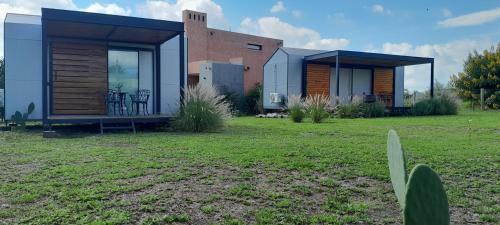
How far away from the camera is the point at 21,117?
9.33m

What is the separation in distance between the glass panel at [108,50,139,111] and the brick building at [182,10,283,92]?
16.7m

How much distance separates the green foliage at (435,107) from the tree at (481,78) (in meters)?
5.81

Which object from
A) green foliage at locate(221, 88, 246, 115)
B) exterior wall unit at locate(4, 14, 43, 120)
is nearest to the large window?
exterior wall unit at locate(4, 14, 43, 120)

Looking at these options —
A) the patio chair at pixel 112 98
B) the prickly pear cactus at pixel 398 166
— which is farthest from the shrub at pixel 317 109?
the prickly pear cactus at pixel 398 166

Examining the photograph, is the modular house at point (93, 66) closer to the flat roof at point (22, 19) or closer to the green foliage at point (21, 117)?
the flat roof at point (22, 19)

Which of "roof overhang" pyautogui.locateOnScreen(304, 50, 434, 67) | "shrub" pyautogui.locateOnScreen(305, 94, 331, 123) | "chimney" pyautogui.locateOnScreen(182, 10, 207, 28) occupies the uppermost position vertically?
"chimney" pyautogui.locateOnScreen(182, 10, 207, 28)

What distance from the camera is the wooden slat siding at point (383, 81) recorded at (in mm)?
20328

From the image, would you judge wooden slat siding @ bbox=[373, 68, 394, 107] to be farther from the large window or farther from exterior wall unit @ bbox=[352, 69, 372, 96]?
the large window

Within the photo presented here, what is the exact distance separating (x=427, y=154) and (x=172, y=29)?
6230 millimetres

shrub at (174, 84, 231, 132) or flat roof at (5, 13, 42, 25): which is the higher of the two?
flat roof at (5, 13, 42, 25)

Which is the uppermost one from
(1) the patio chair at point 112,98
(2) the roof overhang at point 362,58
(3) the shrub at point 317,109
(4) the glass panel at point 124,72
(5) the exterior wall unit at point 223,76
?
(2) the roof overhang at point 362,58

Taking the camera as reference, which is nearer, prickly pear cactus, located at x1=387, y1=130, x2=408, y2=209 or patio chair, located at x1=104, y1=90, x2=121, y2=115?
prickly pear cactus, located at x1=387, y1=130, x2=408, y2=209

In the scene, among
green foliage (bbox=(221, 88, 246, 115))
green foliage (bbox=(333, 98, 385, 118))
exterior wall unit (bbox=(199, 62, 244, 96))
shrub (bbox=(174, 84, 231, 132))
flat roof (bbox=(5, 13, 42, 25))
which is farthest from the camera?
exterior wall unit (bbox=(199, 62, 244, 96))

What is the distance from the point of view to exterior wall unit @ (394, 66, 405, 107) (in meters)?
20.9
